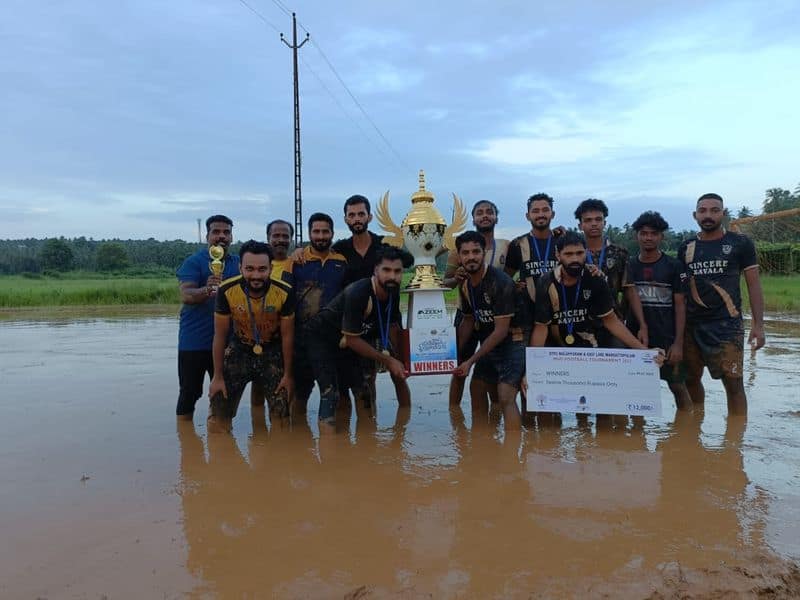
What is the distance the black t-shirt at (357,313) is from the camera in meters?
4.88

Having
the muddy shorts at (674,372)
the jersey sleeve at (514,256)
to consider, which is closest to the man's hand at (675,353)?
the muddy shorts at (674,372)

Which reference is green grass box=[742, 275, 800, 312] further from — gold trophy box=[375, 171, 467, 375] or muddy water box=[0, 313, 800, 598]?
gold trophy box=[375, 171, 467, 375]

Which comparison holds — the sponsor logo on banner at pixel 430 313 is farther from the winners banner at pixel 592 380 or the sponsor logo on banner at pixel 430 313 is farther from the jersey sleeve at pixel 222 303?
the jersey sleeve at pixel 222 303

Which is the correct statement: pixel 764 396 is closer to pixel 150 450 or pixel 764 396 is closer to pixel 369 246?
pixel 369 246

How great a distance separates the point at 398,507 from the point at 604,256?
9.35ft

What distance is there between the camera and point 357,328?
4.92 m

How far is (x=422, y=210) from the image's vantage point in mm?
5602

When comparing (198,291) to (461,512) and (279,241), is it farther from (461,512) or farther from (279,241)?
(461,512)

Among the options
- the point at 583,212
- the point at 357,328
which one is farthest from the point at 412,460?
the point at 583,212

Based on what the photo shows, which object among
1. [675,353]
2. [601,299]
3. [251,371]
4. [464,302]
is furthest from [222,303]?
[675,353]

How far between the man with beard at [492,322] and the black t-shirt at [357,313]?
24.3 inches

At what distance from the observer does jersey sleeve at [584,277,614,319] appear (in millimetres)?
4875

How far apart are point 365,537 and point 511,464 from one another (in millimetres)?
1472

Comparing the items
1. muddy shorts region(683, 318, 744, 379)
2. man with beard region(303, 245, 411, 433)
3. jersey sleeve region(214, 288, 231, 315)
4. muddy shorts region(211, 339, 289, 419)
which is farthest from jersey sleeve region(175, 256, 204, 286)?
muddy shorts region(683, 318, 744, 379)
